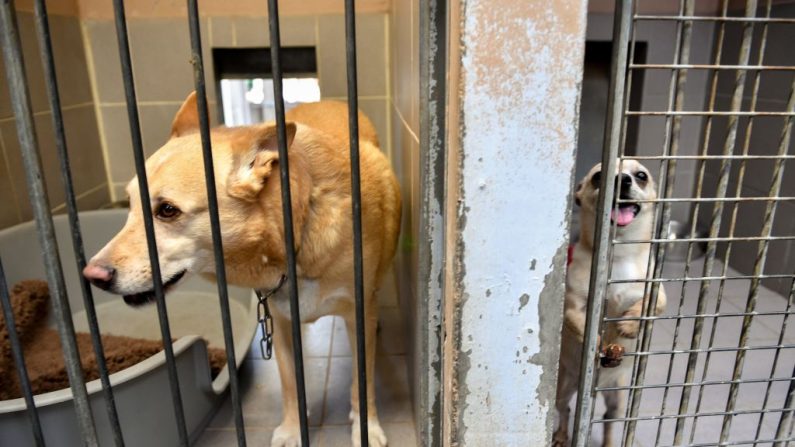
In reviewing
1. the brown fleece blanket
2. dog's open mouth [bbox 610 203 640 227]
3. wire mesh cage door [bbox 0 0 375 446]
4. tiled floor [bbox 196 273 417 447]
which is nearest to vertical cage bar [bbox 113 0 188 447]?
wire mesh cage door [bbox 0 0 375 446]

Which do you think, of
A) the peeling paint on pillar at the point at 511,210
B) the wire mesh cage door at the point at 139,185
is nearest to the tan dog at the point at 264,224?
the wire mesh cage door at the point at 139,185

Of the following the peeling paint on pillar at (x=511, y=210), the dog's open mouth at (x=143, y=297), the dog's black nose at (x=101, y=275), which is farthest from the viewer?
the dog's open mouth at (x=143, y=297)

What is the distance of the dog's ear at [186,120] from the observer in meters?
1.32

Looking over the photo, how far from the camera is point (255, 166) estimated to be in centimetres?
114

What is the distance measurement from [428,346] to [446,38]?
1.83 feet

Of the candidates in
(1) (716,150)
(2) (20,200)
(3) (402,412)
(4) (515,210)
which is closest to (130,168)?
(2) (20,200)

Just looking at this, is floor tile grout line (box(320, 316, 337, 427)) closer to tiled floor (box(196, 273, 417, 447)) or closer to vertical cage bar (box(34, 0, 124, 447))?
tiled floor (box(196, 273, 417, 447))

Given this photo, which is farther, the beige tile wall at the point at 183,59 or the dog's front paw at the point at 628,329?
the beige tile wall at the point at 183,59

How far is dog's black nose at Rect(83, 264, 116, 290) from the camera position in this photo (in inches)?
41.5

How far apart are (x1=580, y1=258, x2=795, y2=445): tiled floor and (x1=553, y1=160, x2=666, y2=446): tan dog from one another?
141 mm

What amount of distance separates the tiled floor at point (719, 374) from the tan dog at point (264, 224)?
0.79m

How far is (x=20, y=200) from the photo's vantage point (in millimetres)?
2307

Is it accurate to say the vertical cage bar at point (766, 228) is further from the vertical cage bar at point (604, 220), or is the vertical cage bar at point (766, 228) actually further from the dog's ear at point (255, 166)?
the dog's ear at point (255, 166)

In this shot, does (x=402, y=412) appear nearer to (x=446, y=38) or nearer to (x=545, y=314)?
(x=545, y=314)
